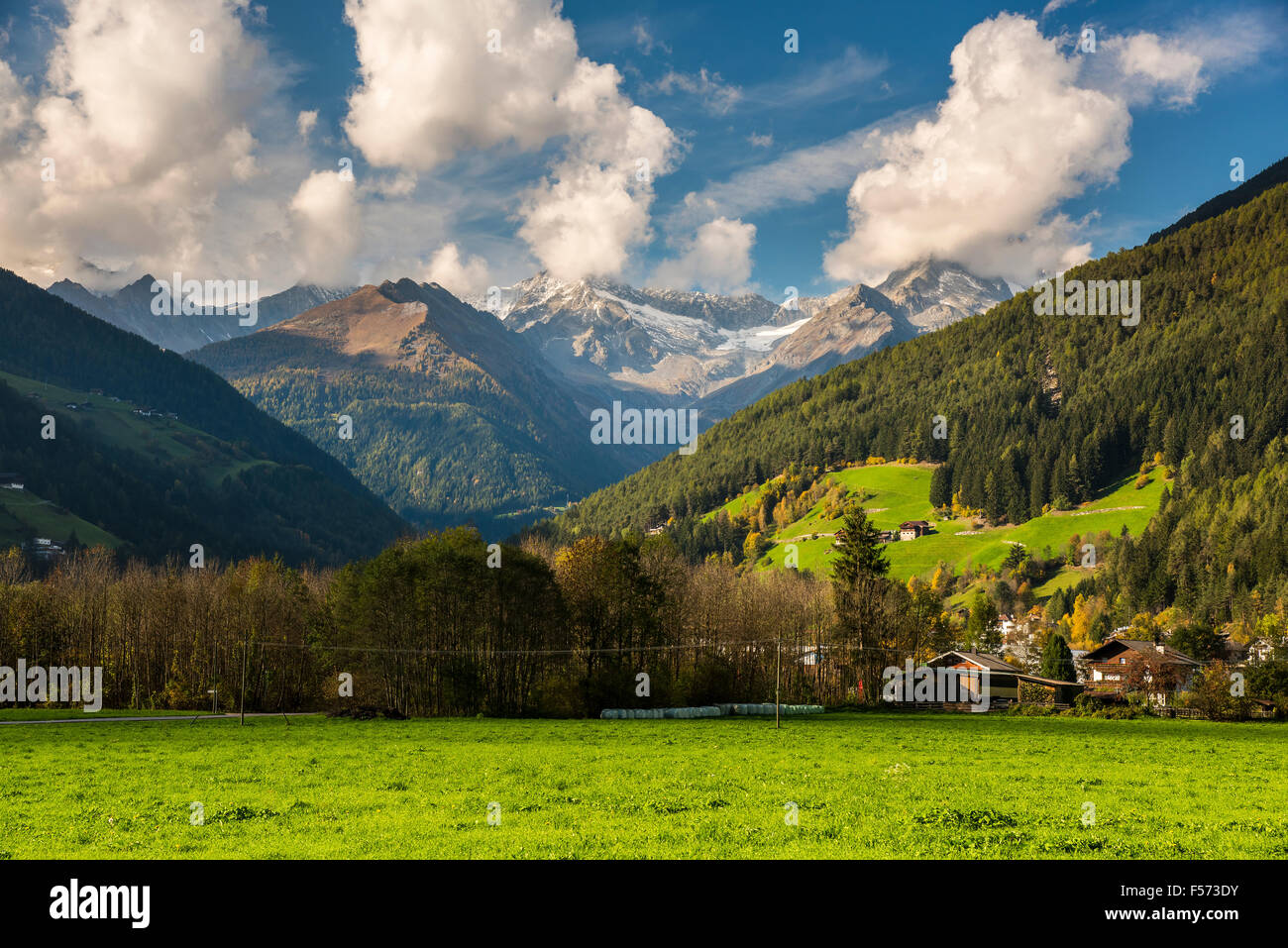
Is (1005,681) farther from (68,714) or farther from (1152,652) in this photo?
(68,714)

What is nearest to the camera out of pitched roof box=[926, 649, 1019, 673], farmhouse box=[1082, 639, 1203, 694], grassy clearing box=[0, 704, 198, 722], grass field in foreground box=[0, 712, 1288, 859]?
grass field in foreground box=[0, 712, 1288, 859]

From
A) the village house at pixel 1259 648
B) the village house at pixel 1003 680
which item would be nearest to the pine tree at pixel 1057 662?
the village house at pixel 1003 680

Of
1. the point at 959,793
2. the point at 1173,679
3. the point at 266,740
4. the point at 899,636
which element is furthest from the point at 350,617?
the point at 1173,679

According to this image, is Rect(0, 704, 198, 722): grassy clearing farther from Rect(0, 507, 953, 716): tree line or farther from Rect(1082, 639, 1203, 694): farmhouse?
Rect(1082, 639, 1203, 694): farmhouse

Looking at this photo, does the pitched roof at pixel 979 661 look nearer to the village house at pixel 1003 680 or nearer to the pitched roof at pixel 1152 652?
the village house at pixel 1003 680

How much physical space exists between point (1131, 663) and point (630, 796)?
119149 millimetres

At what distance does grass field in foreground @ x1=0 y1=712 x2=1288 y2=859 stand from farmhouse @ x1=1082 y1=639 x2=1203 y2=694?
7315 cm

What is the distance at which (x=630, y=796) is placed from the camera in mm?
24719

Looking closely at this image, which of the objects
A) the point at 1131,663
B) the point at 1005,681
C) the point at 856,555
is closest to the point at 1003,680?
the point at 1005,681

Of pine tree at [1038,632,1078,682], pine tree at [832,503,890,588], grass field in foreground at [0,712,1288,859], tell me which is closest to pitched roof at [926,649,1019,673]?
pine tree at [1038,632,1078,682]

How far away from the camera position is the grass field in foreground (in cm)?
1772

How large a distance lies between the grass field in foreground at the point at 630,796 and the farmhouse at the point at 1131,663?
73154mm

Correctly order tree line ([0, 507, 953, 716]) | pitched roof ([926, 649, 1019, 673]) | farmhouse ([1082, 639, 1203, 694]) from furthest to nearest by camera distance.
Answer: farmhouse ([1082, 639, 1203, 694])
pitched roof ([926, 649, 1019, 673])
tree line ([0, 507, 953, 716])
